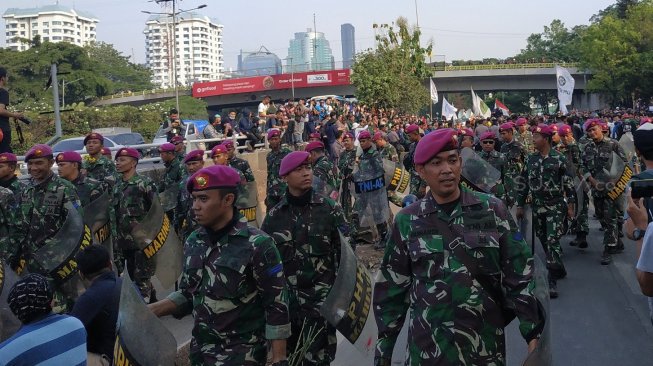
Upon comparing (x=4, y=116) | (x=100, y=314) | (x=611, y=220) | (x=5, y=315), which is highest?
(x=4, y=116)

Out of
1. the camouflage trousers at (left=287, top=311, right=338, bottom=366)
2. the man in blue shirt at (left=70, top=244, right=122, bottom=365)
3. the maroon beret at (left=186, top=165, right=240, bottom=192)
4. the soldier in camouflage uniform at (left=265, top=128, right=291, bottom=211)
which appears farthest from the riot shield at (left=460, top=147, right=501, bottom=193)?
the maroon beret at (left=186, top=165, right=240, bottom=192)

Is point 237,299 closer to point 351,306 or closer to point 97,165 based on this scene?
point 351,306

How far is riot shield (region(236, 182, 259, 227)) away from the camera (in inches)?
368

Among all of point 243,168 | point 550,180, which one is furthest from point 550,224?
point 243,168

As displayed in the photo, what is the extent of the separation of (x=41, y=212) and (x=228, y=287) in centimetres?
380

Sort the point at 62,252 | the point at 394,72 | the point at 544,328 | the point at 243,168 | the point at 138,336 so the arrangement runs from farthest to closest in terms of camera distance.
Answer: the point at 394,72 → the point at 243,168 → the point at 62,252 → the point at 138,336 → the point at 544,328

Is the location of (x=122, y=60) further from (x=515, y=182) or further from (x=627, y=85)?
(x=515, y=182)

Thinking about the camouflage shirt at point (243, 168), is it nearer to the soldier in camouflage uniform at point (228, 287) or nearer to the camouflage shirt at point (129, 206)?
the camouflage shirt at point (129, 206)

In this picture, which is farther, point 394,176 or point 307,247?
point 394,176

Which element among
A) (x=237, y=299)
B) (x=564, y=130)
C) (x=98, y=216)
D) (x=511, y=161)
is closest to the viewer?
(x=237, y=299)

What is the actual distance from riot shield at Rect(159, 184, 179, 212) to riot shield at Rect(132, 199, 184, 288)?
4.42 feet

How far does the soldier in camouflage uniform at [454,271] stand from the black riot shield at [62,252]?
409cm

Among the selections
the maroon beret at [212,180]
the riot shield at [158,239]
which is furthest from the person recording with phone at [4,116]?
the maroon beret at [212,180]

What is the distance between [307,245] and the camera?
505 centimetres
